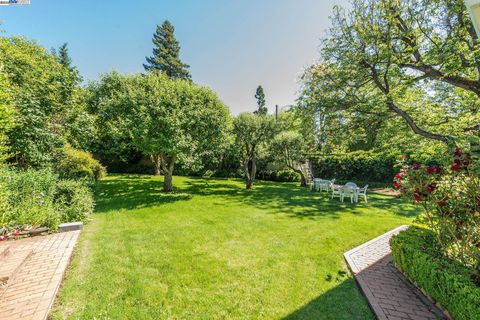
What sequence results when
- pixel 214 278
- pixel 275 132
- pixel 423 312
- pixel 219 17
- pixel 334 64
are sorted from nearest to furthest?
pixel 423 312 < pixel 214 278 < pixel 334 64 < pixel 219 17 < pixel 275 132

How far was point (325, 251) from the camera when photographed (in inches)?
210

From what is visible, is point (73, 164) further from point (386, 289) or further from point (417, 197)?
point (417, 197)

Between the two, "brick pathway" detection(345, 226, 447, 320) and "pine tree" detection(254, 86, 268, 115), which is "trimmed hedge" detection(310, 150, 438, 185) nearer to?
"brick pathway" detection(345, 226, 447, 320)

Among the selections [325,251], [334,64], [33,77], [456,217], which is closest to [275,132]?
[334,64]

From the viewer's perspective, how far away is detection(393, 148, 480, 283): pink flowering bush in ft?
9.96

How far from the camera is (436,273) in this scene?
10.3 feet

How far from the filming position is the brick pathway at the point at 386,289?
3141 millimetres

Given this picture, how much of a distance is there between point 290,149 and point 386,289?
13.8 meters

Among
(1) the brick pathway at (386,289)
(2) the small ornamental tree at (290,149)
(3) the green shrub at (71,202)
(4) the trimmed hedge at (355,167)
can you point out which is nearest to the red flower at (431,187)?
(1) the brick pathway at (386,289)

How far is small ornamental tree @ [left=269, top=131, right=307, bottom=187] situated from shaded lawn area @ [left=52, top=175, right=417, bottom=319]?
8.56m

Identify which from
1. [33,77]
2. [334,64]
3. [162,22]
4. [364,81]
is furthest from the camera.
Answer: [162,22]

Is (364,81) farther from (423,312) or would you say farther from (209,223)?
(209,223)

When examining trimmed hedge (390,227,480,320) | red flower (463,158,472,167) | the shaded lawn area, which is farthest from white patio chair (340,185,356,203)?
red flower (463,158,472,167)

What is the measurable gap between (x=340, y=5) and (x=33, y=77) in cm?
1390
